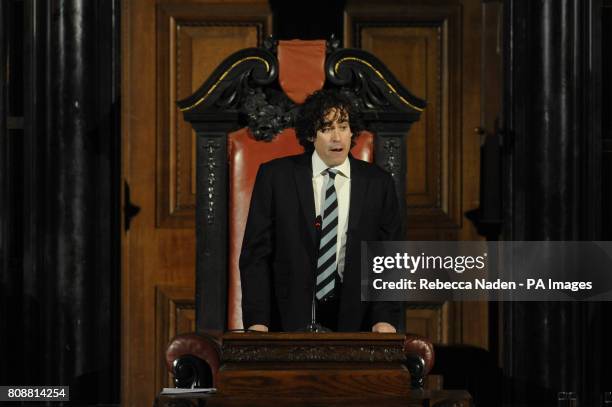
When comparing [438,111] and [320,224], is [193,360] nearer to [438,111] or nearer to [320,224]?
[320,224]

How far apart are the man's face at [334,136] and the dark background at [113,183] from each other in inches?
35.5

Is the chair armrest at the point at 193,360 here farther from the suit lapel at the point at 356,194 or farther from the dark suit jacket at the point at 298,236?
the suit lapel at the point at 356,194

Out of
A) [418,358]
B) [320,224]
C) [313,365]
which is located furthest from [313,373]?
[320,224]

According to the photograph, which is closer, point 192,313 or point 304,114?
point 304,114

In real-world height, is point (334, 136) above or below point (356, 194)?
above

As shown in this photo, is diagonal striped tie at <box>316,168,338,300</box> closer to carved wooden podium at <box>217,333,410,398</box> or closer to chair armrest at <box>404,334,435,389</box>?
chair armrest at <box>404,334,435,389</box>

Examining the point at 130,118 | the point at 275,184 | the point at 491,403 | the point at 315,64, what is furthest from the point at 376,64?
the point at 491,403

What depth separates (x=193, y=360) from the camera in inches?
129

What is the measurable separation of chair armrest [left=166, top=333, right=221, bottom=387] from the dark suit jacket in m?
0.28

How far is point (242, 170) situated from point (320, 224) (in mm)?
419

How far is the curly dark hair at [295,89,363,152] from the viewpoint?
355 centimetres

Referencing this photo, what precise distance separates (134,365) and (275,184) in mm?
1168

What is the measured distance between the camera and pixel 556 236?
411 cm

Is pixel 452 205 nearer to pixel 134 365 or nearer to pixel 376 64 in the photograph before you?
pixel 376 64
